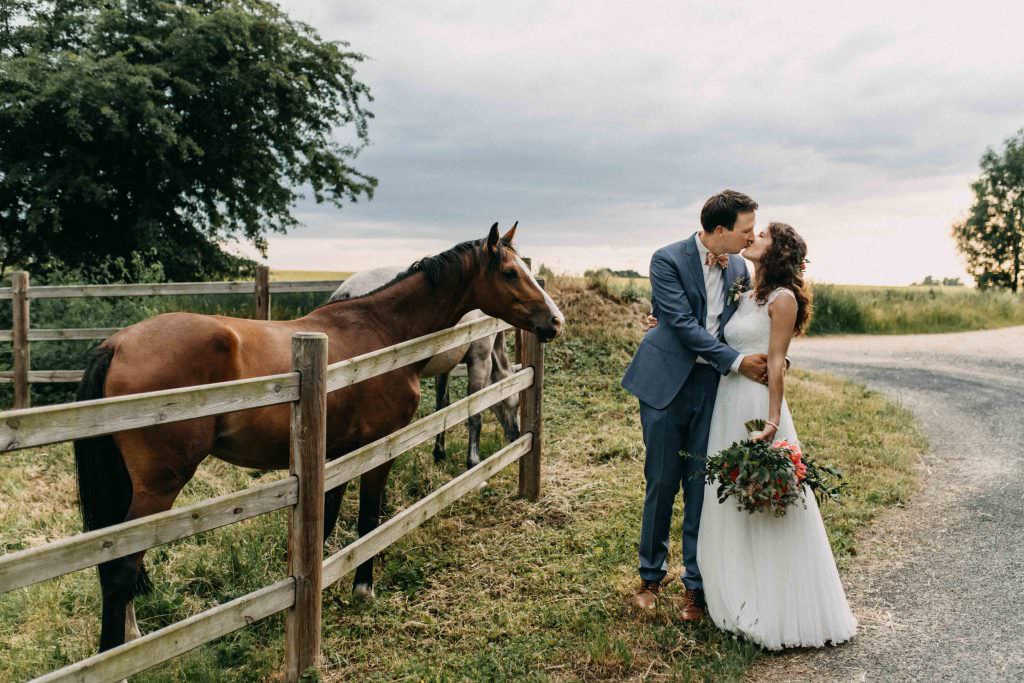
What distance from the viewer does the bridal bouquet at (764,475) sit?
3.46 metres

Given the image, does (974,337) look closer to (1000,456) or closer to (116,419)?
(1000,456)

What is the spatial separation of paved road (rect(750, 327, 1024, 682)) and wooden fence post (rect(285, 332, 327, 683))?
6.84ft

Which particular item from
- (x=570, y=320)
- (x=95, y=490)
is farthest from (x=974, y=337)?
(x=95, y=490)

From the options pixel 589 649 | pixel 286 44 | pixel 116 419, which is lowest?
pixel 589 649

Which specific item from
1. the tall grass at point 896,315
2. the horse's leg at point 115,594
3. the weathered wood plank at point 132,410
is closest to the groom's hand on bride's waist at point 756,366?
the weathered wood plank at point 132,410

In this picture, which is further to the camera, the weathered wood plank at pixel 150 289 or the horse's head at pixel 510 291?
the weathered wood plank at pixel 150 289

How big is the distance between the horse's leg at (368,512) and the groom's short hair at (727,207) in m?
2.25

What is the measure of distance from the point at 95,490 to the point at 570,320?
9204mm

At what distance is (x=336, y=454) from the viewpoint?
437cm

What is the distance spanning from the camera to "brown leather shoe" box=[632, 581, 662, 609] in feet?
13.3

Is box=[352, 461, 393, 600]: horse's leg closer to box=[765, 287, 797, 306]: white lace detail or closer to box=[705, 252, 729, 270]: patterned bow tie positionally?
box=[705, 252, 729, 270]: patterned bow tie

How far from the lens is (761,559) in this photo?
367cm

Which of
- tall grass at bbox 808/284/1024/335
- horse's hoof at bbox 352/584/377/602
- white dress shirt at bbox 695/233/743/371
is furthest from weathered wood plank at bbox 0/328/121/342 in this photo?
tall grass at bbox 808/284/1024/335

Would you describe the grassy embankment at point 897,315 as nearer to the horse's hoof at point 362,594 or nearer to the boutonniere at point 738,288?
the boutonniere at point 738,288
